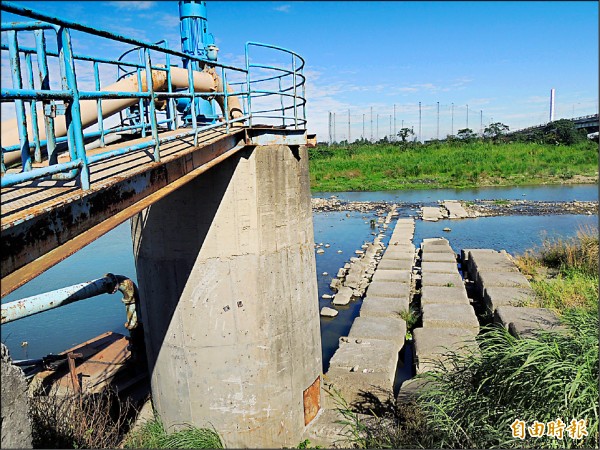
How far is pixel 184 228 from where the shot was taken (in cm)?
517

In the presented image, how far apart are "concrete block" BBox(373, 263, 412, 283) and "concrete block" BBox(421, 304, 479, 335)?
230cm

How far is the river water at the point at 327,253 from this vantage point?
35.8 feet

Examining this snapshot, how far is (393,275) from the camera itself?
12.3m

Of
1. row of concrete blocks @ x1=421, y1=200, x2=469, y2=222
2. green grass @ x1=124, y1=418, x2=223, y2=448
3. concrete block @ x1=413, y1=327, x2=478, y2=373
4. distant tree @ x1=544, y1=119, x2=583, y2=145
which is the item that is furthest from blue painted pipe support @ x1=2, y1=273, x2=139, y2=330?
distant tree @ x1=544, y1=119, x2=583, y2=145

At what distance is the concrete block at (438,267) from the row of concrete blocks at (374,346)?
2.03 ft

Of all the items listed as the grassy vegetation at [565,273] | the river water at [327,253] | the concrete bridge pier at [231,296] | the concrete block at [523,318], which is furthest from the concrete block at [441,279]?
the concrete bridge pier at [231,296]

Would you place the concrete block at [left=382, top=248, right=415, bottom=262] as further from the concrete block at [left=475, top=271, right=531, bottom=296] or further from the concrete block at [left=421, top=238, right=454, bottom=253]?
the concrete block at [left=475, top=271, right=531, bottom=296]

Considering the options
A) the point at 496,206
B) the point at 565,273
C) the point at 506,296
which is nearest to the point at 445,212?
the point at 496,206

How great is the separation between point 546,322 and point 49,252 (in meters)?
7.39

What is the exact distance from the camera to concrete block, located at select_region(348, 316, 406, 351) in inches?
327

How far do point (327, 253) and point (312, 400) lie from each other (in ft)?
37.3

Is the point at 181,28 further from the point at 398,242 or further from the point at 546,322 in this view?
the point at 398,242

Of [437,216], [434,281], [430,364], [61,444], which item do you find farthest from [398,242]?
[61,444]

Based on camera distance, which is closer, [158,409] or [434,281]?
[158,409]
